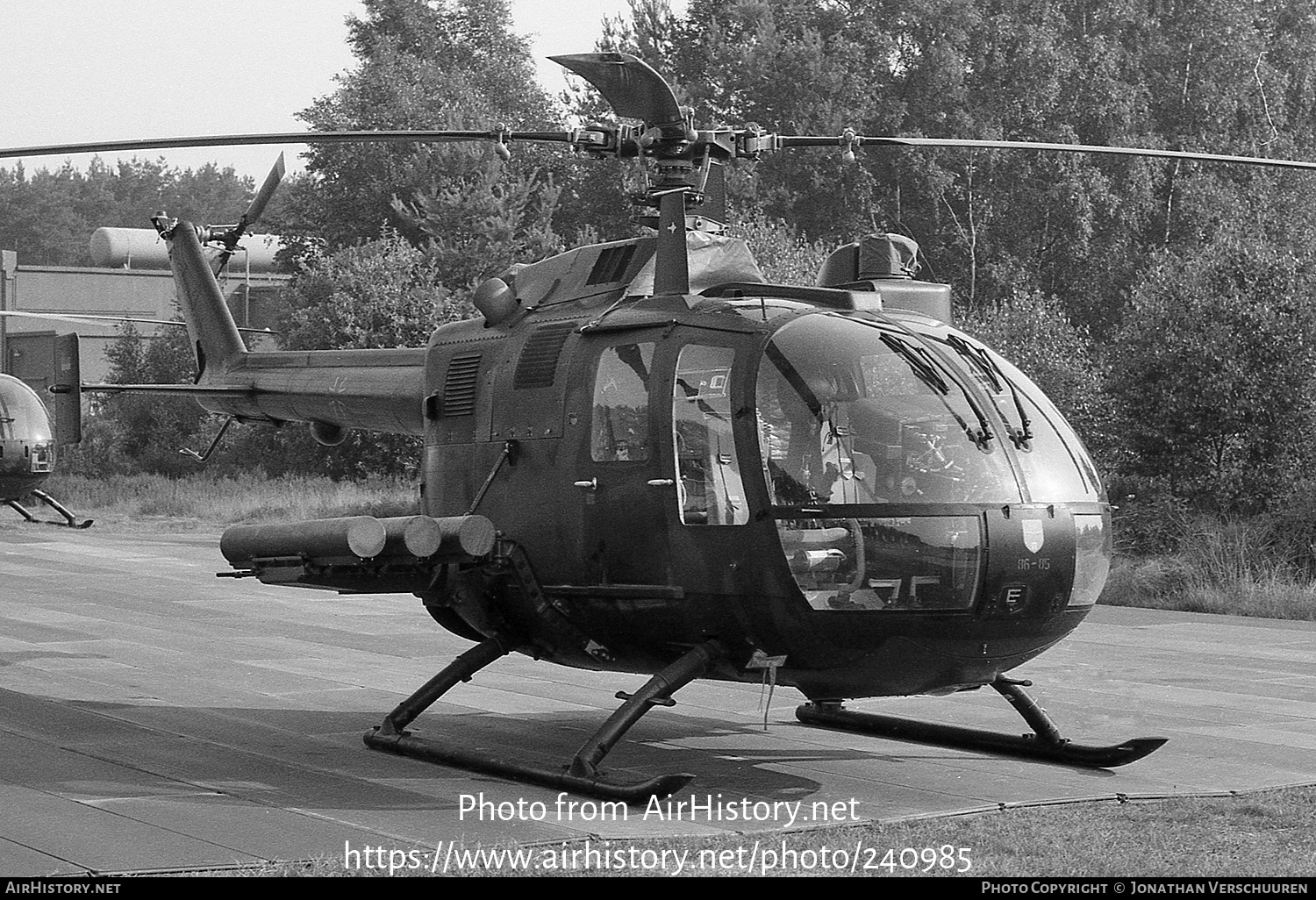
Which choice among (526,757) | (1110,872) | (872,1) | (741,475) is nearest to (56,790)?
(526,757)

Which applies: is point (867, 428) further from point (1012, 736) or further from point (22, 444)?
point (22, 444)

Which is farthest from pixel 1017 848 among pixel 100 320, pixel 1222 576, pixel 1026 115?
pixel 1026 115

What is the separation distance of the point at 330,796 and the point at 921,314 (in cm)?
396

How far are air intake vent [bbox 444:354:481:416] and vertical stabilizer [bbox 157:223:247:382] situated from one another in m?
3.04

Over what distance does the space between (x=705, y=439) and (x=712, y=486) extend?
234mm

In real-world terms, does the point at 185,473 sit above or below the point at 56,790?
below

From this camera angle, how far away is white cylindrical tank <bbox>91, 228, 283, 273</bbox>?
39.0 metres

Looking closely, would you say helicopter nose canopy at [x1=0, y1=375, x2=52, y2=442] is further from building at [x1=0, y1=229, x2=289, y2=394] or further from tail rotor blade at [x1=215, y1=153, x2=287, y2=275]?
building at [x1=0, y1=229, x2=289, y2=394]

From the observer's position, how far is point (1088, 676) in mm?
12258

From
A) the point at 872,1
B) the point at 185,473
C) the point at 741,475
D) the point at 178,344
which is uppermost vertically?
the point at 872,1

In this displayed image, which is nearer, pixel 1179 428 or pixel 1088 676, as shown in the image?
pixel 1088 676

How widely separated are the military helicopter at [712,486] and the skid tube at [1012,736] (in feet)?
0.06

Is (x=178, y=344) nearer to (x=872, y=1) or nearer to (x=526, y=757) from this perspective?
(x=872, y=1)

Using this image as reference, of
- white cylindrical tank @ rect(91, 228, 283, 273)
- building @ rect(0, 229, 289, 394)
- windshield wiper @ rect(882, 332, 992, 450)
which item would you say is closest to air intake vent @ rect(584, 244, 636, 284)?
windshield wiper @ rect(882, 332, 992, 450)
